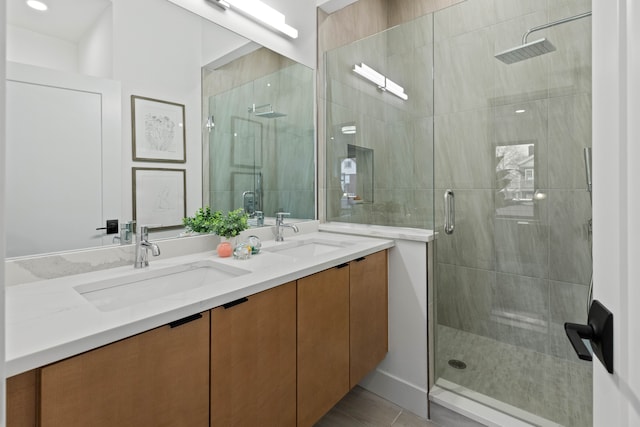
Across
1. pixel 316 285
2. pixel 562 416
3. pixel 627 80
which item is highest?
pixel 627 80

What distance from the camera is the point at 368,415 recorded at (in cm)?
170

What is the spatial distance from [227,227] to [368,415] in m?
1.27

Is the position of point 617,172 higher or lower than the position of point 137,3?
lower

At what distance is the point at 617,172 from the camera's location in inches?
15.5

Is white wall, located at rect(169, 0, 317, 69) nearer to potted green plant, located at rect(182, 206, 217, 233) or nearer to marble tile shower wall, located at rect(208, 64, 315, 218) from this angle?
marble tile shower wall, located at rect(208, 64, 315, 218)

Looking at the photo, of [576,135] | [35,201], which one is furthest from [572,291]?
[35,201]

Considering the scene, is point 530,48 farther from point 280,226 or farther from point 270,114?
point 280,226

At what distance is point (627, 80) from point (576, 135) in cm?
175

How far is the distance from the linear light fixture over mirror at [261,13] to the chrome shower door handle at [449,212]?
4.93ft

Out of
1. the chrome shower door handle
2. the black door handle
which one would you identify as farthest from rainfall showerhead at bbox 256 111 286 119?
the black door handle

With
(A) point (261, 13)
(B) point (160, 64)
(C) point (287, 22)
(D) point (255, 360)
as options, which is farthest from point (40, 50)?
(C) point (287, 22)

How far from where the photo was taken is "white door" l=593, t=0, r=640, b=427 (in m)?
0.36

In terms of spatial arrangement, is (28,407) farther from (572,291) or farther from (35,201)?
(572,291)

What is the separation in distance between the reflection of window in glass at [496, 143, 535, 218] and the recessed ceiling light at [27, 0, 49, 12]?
90.8 inches
